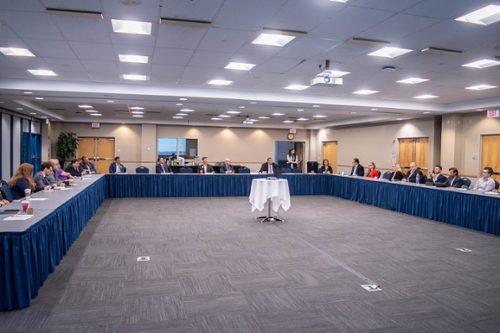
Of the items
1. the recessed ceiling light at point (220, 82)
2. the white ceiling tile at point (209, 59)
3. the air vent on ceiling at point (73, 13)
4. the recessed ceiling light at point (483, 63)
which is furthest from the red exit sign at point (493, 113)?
the air vent on ceiling at point (73, 13)

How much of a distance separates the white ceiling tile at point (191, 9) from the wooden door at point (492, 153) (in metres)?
10.1

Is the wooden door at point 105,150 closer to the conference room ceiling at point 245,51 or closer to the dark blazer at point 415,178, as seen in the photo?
the conference room ceiling at point 245,51

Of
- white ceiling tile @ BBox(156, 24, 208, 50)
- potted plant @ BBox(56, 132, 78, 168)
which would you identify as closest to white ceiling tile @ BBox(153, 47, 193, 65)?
white ceiling tile @ BBox(156, 24, 208, 50)

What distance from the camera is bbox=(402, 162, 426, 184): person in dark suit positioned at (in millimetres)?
8916

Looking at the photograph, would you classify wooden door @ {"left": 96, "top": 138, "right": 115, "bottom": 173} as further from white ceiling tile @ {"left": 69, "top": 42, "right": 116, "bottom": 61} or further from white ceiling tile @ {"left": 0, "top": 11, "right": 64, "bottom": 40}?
white ceiling tile @ {"left": 0, "top": 11, "right": 64, "bottom": 40}

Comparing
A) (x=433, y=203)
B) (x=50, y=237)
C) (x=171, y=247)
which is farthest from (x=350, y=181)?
(x=50, y=237)

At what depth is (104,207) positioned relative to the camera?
8.59 m

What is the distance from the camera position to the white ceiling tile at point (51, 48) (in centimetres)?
513

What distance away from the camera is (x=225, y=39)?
16.3 feet

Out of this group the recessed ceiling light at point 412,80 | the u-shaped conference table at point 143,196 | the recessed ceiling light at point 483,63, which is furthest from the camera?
the recessed ceiling light at point 412,80

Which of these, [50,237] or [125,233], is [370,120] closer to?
[125,233]

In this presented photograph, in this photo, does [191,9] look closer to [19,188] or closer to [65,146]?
[19,188]

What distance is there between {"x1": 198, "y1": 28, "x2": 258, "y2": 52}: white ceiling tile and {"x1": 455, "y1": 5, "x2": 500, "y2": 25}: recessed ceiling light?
2.57m

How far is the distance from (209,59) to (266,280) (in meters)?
3.95
